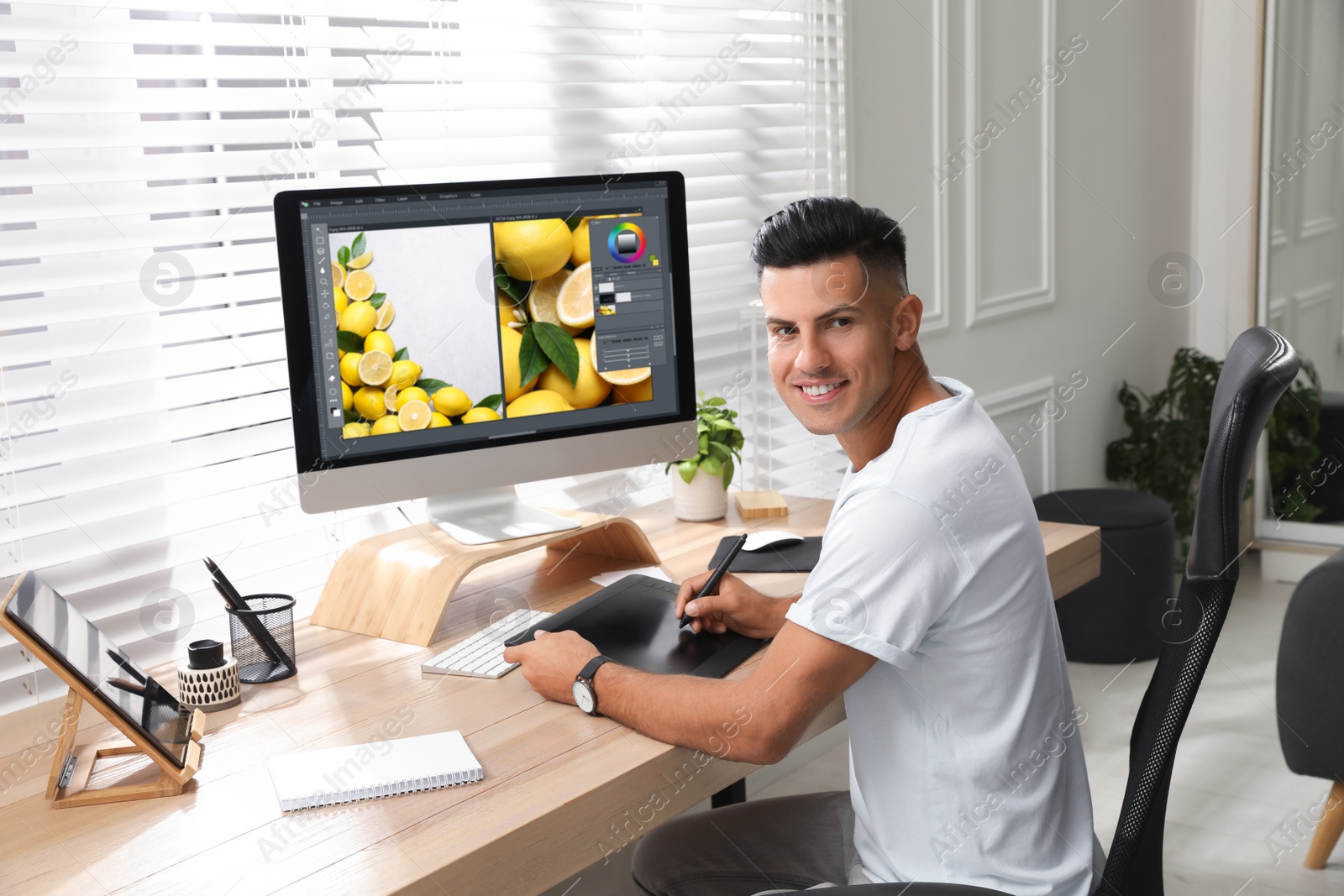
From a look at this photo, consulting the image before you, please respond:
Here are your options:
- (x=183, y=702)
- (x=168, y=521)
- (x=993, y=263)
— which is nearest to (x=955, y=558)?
(x=183, y=702)

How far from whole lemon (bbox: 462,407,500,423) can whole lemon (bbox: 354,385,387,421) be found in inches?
5.2

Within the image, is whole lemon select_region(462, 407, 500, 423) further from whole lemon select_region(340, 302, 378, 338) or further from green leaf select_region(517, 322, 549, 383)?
whole lemon select_region(340, 302, 378, 338)

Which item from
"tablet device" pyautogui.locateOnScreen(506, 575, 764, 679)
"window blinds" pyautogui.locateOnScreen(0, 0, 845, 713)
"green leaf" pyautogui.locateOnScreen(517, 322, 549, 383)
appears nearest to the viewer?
"tablet device" pyautogui.locateOnScreen(506, 575, 764, 679)

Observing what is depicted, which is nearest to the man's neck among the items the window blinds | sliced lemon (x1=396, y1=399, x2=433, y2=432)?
sliced lemon (x1=396, y1=399, x2=433, y2=432)

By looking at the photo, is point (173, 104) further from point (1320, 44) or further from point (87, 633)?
point (1320, 44)

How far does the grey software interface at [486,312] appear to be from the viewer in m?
1.71

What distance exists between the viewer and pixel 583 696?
143cm

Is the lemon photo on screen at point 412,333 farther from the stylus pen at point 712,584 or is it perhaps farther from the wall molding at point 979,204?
the wall molding at point 979,204

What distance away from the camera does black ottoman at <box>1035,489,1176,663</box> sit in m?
3.42

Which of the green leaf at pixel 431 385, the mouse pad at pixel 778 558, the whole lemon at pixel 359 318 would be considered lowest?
the mouse pad at pixel 778 558

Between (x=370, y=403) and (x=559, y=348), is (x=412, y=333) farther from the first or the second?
(x=559, y=348)

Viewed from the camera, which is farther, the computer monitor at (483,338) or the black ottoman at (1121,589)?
the black ottoman at (1121,589)

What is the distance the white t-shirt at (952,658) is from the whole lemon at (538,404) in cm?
68

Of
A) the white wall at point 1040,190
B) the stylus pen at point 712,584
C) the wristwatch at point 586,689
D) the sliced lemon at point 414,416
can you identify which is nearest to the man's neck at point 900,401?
the stylus pen at point 712,584
